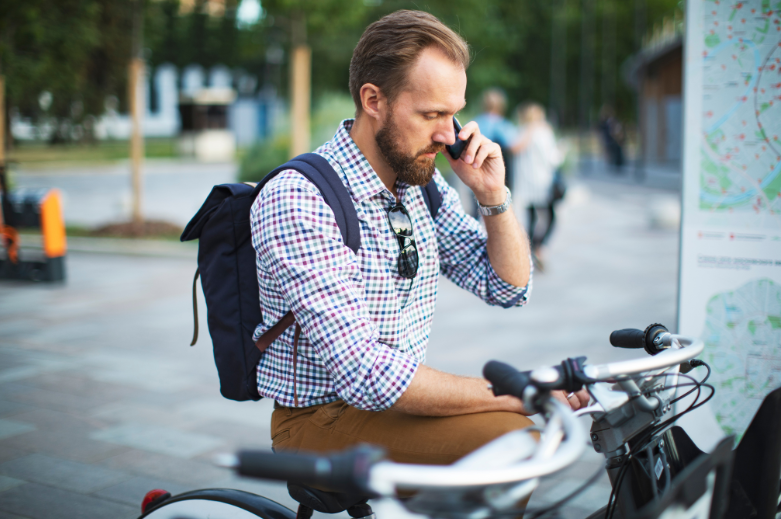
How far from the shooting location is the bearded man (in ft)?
5.40

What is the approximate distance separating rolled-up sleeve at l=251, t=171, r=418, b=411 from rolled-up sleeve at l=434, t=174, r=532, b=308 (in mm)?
512

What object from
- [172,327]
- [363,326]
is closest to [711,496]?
[363,326]

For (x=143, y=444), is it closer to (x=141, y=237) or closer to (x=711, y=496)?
(x=711, y=496)

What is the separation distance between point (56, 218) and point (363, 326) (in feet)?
24.4

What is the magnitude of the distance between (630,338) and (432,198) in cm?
69

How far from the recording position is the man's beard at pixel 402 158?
188cm

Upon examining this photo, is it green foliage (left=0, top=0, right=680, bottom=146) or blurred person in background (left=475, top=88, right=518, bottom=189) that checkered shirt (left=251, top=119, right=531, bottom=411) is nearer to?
green foliage (left=0, top=0, right=680, bottom=146)

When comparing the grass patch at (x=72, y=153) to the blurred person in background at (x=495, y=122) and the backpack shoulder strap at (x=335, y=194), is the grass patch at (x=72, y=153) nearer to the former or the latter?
the blurred person in background at (x=495, y=122)

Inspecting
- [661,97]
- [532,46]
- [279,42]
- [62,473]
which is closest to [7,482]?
[62,473]

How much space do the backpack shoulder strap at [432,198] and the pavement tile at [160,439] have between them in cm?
233

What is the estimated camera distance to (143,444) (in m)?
3.96

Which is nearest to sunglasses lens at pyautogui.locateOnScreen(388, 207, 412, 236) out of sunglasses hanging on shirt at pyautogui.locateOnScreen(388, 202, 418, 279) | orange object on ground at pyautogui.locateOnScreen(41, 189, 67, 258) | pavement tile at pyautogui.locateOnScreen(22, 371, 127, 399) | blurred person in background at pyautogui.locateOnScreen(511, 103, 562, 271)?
sunglasses hanging on shirt at pyautogui.locateOnScreen(388, 202, 418, 279)

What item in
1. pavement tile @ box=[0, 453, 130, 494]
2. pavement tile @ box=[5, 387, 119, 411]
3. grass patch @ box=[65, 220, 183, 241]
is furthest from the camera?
grass patch @ box=[65, 220, 183, 241]

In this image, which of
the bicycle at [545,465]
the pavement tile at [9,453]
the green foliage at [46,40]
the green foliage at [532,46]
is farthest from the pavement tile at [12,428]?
the green foliage at [532,46]
